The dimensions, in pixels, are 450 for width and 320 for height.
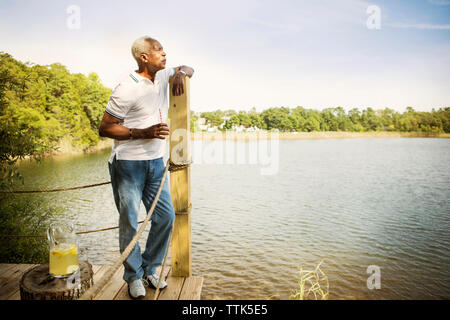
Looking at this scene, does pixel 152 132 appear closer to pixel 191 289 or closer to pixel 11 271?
pixel 191 289

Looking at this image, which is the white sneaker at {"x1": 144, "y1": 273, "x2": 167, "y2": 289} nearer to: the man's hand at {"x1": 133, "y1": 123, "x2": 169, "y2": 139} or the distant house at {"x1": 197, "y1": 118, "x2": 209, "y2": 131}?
the man's hand at {"x1": 133, "y1": 123, "x2": 169, "y2": 139}

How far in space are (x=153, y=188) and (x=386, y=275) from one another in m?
6.59

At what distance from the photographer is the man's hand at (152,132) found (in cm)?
236

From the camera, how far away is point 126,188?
2.46 m

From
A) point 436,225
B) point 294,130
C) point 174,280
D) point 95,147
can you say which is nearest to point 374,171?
point 436,225

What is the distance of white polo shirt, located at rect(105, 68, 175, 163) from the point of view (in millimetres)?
2320

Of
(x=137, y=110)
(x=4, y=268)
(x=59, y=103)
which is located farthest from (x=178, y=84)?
(x=59, y=103)

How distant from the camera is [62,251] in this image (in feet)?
7.61

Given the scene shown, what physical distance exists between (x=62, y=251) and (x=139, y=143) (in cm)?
92

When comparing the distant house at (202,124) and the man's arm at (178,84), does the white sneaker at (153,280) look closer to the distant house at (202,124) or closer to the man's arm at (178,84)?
the man's arm at (178,84)

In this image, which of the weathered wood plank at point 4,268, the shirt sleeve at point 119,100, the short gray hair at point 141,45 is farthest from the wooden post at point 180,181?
the weathered wood plank at point 4,268

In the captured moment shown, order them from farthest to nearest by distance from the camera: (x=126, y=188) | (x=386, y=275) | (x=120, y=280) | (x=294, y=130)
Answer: (x=294, y=130)
(x=386, y=275)
(x=120, y=280)
(x=126, y=188)

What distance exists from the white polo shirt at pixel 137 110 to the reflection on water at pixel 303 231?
14.1 feet
